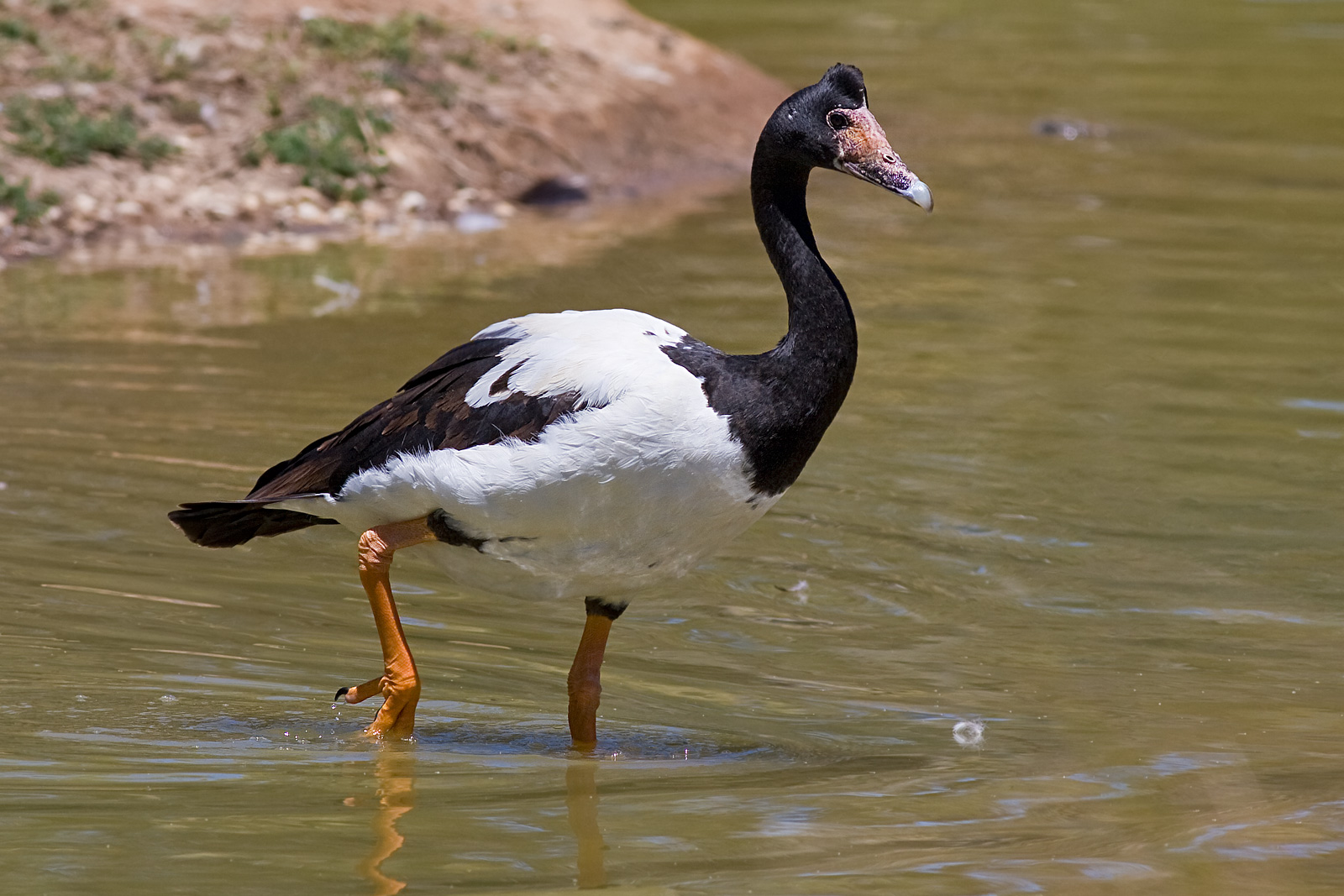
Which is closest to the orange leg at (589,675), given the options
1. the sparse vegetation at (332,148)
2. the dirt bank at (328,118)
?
the dirt bank at (328,118)

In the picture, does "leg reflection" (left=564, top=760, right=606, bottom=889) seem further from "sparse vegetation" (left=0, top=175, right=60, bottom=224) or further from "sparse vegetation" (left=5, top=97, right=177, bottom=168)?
"sparse vegetation" (left=5, top=97, right=177, bottom=168)

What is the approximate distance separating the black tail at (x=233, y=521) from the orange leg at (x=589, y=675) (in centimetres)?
94

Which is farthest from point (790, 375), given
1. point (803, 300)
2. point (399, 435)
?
point (399, 435)

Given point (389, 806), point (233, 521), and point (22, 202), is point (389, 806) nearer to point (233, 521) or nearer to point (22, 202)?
point (233, 521)

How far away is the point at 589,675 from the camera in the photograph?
223 inches

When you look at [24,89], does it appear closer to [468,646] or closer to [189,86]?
[189,86]

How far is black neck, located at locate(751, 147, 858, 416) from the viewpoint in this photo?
5305 millimetres

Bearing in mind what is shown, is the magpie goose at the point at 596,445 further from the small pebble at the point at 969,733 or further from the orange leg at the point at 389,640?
the small pebble at the point at 969,733

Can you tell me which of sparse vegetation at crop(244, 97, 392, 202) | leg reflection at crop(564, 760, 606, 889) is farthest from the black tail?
sparse vegetation at crop(244, 97, 392, 202)

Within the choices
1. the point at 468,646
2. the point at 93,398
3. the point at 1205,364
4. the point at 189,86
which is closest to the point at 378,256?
the point at 189,86

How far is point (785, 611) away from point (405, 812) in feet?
7.68

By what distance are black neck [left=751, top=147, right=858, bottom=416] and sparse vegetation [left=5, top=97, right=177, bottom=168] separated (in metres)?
8.02

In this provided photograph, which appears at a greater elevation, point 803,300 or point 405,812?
point 803,300

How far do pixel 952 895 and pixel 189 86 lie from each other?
35.7ft
